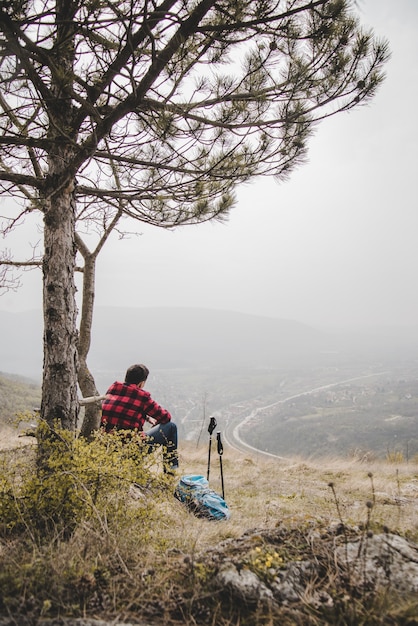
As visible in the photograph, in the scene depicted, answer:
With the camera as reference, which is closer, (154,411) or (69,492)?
(69,492)

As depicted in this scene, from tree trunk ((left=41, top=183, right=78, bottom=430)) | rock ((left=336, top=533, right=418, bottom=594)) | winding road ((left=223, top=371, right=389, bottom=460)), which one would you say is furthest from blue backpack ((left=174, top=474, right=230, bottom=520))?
winding road ((left=223, top=371, right=389, bottom=460))

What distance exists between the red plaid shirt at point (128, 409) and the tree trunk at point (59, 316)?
0.91 m

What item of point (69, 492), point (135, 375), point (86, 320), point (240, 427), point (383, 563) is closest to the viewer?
point (383, 563)

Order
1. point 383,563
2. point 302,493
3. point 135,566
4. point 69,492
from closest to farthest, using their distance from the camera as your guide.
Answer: point 383,563 < point 135,566 < point 69,492 < point 302,493

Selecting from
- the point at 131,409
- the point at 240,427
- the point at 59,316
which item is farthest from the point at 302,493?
the point at 240,427

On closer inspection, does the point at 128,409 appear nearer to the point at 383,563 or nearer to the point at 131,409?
the point at 131,409

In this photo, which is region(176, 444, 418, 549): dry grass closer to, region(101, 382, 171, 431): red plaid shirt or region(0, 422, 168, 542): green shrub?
region(0, 422, 168, 542): green shrub

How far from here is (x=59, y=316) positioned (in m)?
3.02

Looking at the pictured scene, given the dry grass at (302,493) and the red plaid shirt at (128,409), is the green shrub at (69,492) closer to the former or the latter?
the dry grass at (302,493)

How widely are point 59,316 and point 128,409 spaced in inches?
59.9

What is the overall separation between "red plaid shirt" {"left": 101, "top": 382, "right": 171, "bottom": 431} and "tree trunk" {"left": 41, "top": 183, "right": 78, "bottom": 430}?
91 cm

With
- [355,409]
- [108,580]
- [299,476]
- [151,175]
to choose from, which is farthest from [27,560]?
[355,409]

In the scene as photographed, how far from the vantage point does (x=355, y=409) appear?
92812 mm

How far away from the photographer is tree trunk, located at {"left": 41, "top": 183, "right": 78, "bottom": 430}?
2.95 m
